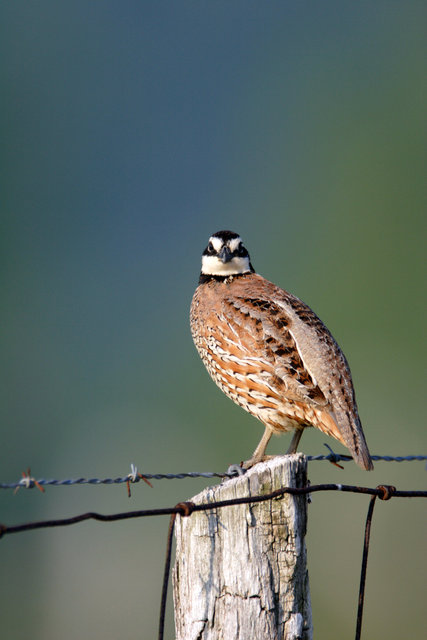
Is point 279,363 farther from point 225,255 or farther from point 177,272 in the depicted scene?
point 177,272

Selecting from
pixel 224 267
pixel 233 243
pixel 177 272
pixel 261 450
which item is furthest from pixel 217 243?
pixel 177 272

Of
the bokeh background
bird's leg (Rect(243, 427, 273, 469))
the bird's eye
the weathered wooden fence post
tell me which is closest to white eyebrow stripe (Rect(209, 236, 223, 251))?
the bird's eye

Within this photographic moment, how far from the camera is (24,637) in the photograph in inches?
428

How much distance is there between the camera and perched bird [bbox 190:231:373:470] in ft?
16.6

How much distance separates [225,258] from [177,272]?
1776 centimetres

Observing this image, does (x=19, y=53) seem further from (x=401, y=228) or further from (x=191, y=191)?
(x=401, y=228)

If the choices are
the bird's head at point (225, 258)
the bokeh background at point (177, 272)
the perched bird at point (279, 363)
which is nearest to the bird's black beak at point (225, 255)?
the bird's head at point (225, 258)

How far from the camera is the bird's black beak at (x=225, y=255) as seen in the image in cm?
631

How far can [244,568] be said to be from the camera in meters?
3.54

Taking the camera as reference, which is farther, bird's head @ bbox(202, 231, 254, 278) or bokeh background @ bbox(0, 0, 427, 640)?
bokeh background @ bbox(0, 0, 427, 640)

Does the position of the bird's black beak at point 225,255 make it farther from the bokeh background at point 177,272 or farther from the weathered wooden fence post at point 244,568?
the bokeh background at point 177,272

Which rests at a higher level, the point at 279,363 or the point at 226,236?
the point at 226,236

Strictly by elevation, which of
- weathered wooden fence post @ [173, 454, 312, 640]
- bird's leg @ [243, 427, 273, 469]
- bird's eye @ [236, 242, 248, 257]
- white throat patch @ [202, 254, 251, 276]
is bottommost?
weathered wooden fence post @ [173, 454, 312, 640]

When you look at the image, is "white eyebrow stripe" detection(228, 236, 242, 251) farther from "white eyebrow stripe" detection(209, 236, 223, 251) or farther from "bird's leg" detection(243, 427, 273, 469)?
"bird's leg" detection(243, 427, 273, 469)
